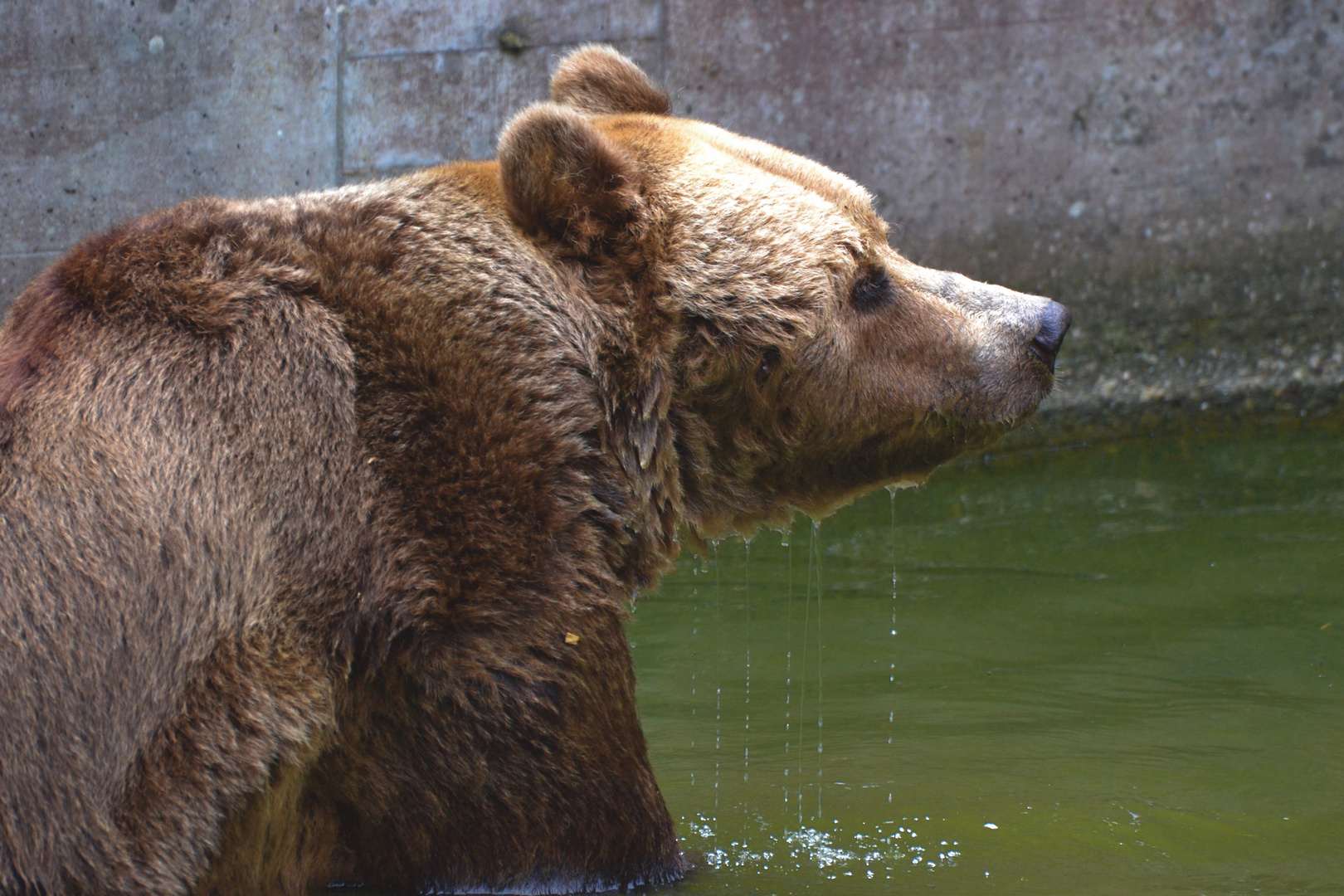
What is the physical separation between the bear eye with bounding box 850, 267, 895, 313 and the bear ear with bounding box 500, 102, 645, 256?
1.81ft

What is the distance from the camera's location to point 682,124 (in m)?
3.26

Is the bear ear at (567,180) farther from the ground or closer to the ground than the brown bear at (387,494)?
farther from the ground

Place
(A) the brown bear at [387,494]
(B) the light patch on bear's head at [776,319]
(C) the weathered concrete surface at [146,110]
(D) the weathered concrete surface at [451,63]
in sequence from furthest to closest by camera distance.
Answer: (C) the weathered concrete surface at [146,110]
(D) the weathered concrete surface at [451,63]
(B) the light patch on bear's head at [776,319]
(A) the brown bear at [387,494]

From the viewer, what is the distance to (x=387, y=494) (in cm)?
249

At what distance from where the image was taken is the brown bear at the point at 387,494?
229 centimetres

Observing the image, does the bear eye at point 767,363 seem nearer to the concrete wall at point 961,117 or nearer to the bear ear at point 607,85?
the bear ear at point 607,85

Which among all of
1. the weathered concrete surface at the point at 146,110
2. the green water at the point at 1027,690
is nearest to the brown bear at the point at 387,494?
the green water at the point at 1027,690

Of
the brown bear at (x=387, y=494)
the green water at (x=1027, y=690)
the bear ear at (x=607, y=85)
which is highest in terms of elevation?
the bear ear at (x=607, y=85)

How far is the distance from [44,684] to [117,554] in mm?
243

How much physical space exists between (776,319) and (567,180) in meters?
0.54

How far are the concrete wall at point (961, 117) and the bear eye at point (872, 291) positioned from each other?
5122 millimetres

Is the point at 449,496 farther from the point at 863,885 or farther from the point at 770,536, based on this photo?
the point at 770,536

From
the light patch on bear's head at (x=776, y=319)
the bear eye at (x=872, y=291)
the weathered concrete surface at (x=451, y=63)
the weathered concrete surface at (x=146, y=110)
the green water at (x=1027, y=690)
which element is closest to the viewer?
the light patch on bear's head at (x=776, y=319)

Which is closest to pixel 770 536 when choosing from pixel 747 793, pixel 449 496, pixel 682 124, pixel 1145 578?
pixel 1145 578
